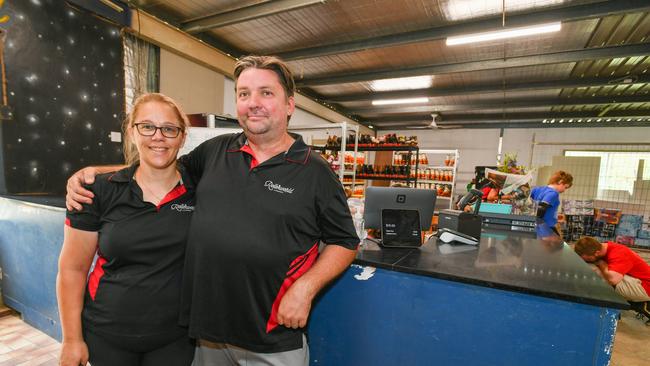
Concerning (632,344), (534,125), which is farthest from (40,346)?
(534,125)

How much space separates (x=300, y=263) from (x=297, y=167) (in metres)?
0.39

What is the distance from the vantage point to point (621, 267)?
3.57 meters

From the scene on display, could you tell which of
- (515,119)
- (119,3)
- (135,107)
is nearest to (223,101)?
(119,3)

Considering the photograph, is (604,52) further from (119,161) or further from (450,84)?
(119,161)

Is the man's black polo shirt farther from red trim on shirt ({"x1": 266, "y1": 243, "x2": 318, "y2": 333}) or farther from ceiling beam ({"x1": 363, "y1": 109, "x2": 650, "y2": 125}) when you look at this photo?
ceiling beam ({"x1": 363, "y1": 109, "x2": 650, "y2": 125})

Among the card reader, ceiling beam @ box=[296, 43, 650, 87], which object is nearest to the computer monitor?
the card reader

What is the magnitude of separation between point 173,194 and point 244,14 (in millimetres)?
4378

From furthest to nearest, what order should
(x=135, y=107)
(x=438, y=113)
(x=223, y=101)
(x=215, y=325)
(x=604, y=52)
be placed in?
1. (x=438, y=113)
2. (x=223, y=101)
3. (x=604, y=52)
4. (x=135, y=107)
5. (x=215, y=325)

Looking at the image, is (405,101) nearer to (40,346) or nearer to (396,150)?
(396,150)

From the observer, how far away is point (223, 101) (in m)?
6.52

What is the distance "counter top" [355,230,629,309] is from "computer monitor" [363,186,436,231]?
0.61 feet

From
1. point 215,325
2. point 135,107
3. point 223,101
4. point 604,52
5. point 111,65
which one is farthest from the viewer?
point 223,101

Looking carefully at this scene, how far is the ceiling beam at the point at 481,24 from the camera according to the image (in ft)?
Answer: 13.3

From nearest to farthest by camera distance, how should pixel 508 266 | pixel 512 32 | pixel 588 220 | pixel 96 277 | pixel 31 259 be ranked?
pixel 96 277
pixel 508 266
pixel 31 259
pixel 512 32
pixel 588 220
